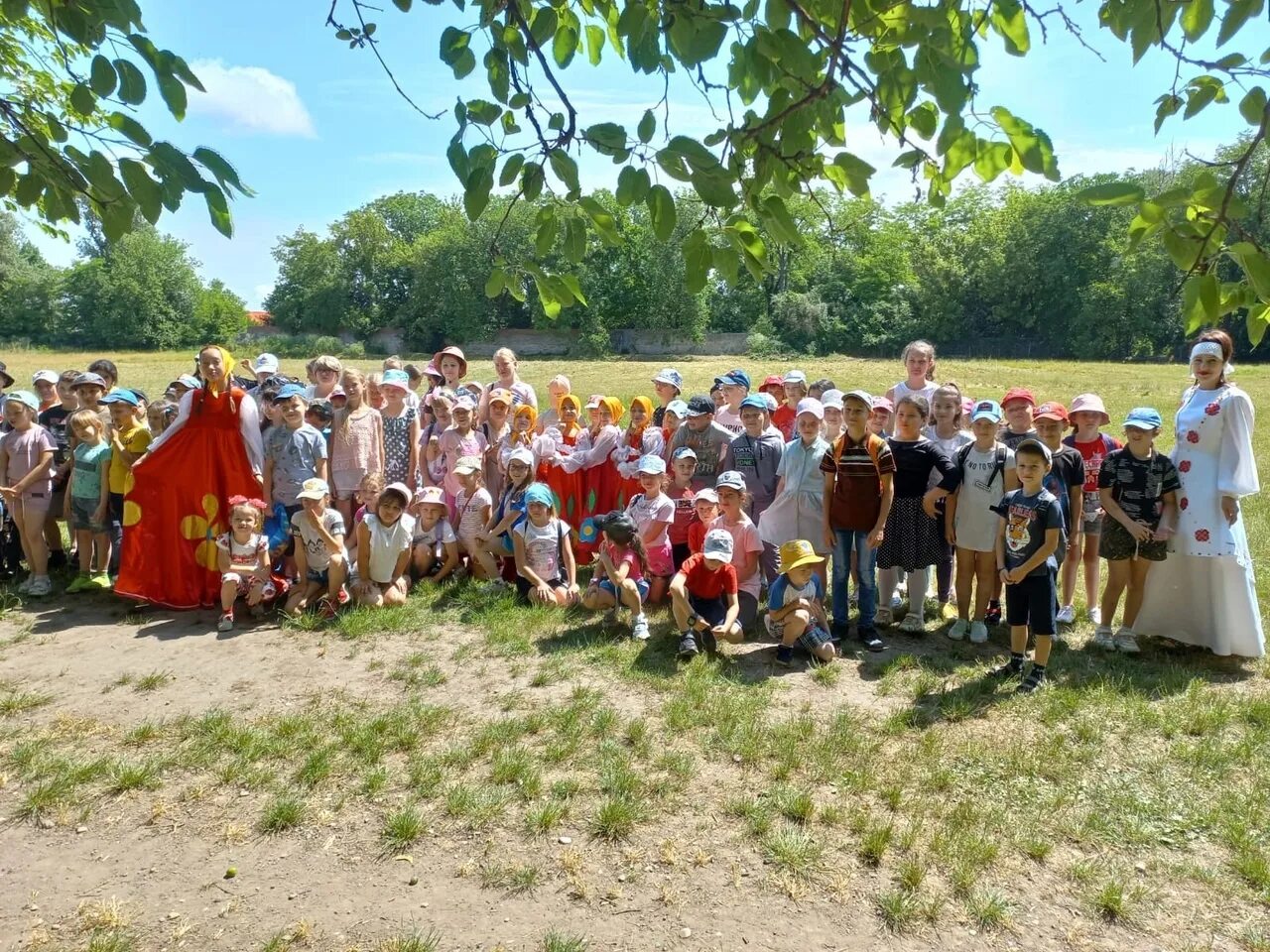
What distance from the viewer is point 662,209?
89.4 inches

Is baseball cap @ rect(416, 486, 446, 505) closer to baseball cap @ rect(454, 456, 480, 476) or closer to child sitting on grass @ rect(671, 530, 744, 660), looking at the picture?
baseball cap @ rect(454, 456, 480, 476)

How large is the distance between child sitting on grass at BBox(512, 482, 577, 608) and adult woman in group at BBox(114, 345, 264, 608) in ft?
6.98

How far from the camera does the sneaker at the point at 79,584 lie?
6625 millimetres

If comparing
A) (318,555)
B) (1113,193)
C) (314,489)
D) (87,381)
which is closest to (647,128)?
(1113,193)

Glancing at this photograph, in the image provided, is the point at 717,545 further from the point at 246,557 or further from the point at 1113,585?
the point at 246,557

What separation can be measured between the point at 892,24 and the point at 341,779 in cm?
383

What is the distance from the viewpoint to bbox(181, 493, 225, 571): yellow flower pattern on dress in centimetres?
636

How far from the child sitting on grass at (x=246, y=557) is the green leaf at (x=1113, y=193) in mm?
5828

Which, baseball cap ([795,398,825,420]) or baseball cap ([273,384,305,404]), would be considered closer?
baseball cap ([795,398,825,420])

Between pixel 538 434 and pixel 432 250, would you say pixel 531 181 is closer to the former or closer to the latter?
pixel 538 434

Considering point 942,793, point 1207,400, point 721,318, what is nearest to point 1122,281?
point 721,318

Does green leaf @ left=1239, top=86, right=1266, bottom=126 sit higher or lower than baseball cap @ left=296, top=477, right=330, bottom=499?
higher

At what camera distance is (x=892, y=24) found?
8.21 feet

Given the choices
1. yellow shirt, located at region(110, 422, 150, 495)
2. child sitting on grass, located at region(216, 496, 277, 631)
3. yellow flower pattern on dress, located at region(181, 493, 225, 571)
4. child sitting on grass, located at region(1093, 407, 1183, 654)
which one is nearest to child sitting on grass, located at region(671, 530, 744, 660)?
child sitting on grass, located at region(1093, 407, 1183, 654)
